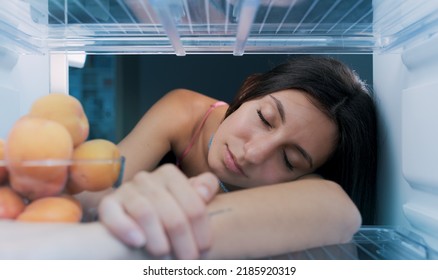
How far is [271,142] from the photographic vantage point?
0.80 meters

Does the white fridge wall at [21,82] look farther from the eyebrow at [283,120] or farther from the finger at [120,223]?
the eyebrow at [283,120]

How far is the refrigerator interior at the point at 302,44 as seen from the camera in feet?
2.86

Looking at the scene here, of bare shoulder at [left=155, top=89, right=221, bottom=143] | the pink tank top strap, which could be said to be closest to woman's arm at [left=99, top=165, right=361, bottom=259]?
the pink tank top strap

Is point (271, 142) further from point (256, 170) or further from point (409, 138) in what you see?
point (409, 138)

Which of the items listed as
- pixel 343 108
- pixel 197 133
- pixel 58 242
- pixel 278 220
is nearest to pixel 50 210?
pixel 58 242

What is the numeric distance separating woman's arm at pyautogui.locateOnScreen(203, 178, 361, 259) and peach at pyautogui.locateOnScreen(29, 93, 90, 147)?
0.65ft

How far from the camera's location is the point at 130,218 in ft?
1.90

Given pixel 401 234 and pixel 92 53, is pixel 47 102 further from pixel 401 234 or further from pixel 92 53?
pixel 401 234

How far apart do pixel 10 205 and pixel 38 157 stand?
0.08 metres

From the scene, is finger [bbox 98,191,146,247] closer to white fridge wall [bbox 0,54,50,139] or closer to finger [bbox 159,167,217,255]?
finger [bbox 159,167,217,255]

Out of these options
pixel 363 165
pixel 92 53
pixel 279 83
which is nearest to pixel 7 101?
pixel 92 53

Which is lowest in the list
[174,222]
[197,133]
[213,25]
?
[174,222]

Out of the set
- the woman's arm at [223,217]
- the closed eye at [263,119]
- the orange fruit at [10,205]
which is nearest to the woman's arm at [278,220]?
the woman's arm at [223,217]

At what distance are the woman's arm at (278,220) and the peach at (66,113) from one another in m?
0.20
